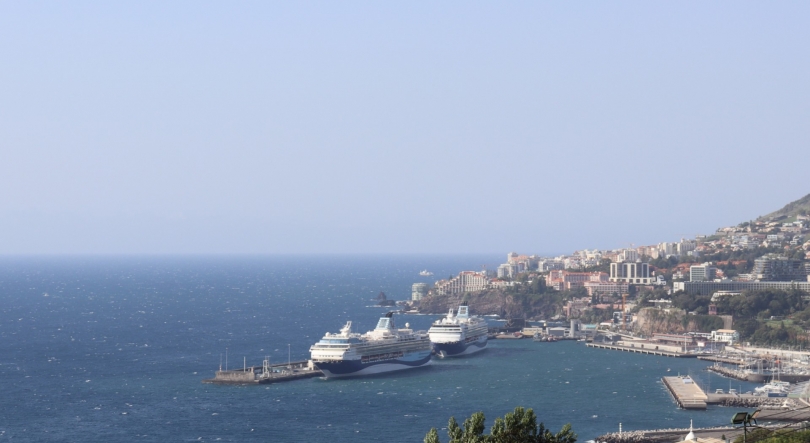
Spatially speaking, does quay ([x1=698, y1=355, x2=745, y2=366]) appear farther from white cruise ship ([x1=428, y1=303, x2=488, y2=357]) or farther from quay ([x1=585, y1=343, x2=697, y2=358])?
white cruise ship ([x1=428, y1=303, x2=488, y2=357])

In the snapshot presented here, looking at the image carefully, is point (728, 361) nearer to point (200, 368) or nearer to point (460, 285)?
point (200, 368)

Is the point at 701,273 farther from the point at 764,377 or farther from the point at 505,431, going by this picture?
the point at 505,431

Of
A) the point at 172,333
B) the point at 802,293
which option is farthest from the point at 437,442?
the point at 802,293

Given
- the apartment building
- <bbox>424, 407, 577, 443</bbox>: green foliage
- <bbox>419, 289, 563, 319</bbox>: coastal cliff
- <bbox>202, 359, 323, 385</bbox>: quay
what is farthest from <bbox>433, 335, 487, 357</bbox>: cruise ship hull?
<bbox>424, 407, 577, 443</bbox>: green foliage

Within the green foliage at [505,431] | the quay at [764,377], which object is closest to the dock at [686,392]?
the quay at [764,377]

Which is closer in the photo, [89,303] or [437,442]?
[437,442]

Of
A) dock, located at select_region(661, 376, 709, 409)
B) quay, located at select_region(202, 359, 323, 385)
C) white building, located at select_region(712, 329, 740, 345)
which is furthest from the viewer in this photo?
white building, located at select_region(712, 329, 740, 345)

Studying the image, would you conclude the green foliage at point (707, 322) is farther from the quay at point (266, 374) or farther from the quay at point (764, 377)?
the quay at point (266, 374)
